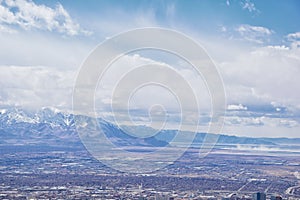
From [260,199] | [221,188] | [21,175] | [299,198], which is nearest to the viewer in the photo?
[260,199]

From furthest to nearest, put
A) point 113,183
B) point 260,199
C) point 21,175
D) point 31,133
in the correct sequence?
point 31,133
point 21,175
point 113,183
point 260,199

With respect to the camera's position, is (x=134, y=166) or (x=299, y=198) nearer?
(x=299, y=198)

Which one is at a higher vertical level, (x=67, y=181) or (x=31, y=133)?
(x=31, y=133)

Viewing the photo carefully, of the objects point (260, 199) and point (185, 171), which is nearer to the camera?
point (260, 199)

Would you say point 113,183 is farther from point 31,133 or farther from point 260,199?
point 31,133

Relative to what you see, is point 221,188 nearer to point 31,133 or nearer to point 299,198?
point 299,198

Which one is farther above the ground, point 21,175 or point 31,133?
point 31,133

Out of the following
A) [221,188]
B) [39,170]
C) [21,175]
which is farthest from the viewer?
[39,170]

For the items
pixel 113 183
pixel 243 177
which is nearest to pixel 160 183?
pixel 113 183

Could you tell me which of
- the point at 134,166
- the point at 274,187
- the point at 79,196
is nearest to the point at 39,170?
the point at 134,166
